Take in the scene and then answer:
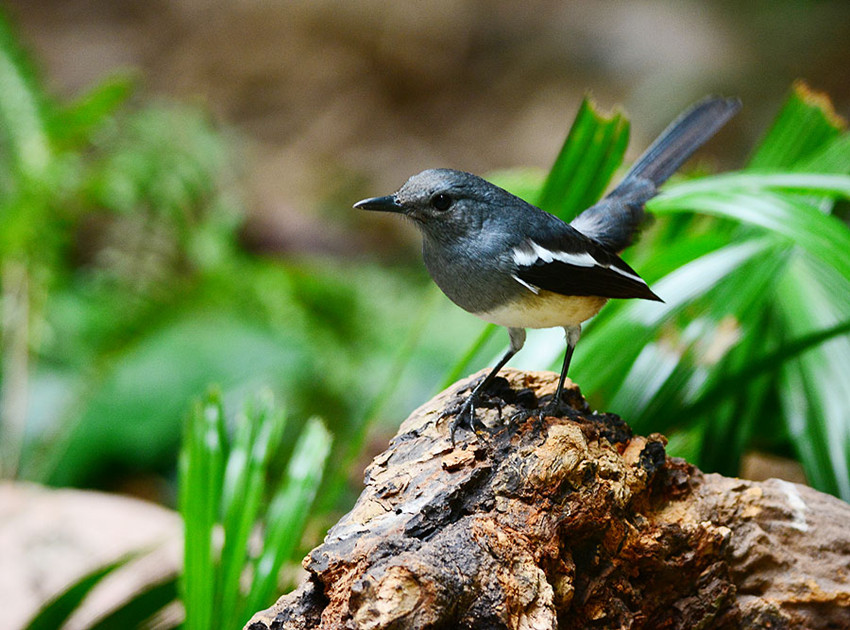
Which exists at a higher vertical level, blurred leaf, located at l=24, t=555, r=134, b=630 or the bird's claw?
the bird's claw

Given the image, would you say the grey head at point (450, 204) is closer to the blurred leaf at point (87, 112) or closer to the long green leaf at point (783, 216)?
the long green leaf at point (783, 216)

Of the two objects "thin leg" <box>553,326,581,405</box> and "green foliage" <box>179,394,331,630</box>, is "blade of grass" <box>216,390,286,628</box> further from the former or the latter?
A: "thin leg" <box>553,326,581,405</box>

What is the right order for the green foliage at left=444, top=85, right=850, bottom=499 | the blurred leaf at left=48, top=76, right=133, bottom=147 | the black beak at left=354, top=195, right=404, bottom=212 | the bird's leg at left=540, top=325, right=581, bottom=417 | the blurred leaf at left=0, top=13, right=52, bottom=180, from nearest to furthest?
1. the black beak at left=354, top=195, right=404, bottom=212
2. the bird's leg at left=540, top=325, right=581, bottom=417
3. the green foliage at left=444, top=85, right=850, bottom=499
4. the blurred leaf at left=48, top=76, right=133, bottom=147
5. the blurred leaf at left=0, top=13, right=52, bottom=180

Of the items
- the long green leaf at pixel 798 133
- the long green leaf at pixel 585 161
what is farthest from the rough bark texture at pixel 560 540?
the long green leaf at pixel 798 133

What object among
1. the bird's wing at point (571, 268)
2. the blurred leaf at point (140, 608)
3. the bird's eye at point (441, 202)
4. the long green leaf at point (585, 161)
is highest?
the long green leaf at point (585, 161)

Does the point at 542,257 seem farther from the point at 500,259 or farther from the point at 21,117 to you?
the point at 21,117

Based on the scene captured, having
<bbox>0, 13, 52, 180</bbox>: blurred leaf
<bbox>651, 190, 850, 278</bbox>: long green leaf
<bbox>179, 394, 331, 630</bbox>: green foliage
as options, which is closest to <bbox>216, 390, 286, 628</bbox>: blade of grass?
<bbox>179, 394, 331, 630</bbox>: green foliage
